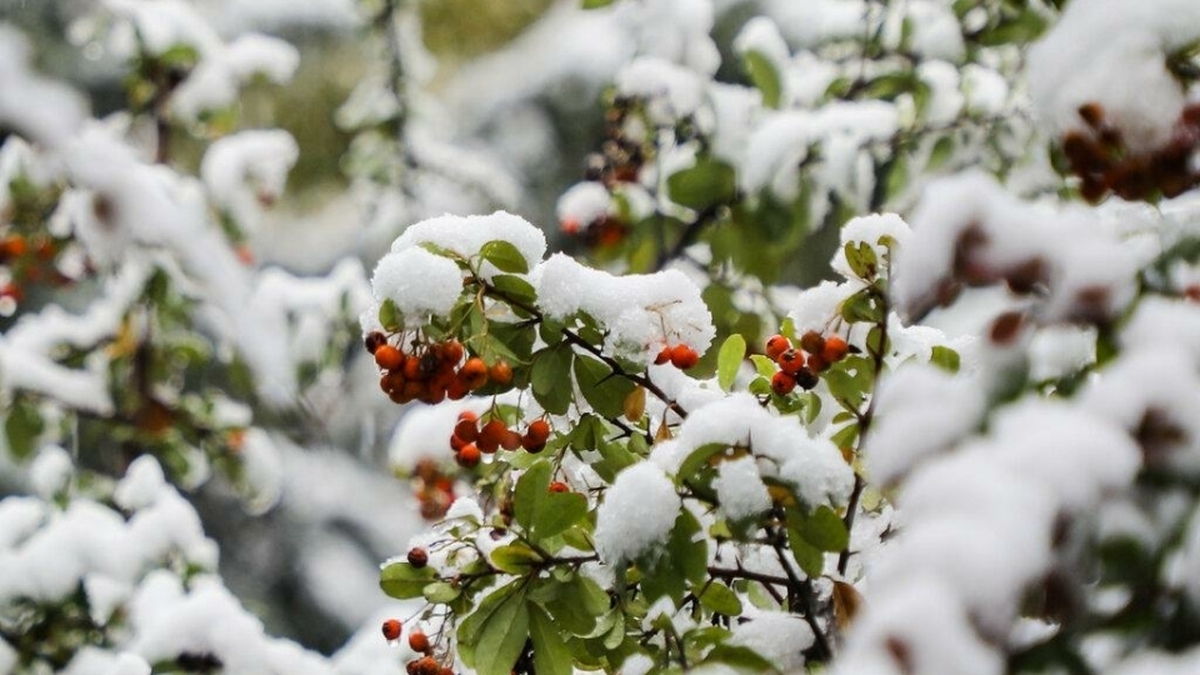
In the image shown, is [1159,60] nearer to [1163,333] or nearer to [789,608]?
[1163,333]

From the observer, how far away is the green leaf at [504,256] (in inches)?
45.3

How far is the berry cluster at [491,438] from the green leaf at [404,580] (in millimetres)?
146

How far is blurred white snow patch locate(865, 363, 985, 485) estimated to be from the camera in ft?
2.24

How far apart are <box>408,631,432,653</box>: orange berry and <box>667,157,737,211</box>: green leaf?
3.78ft

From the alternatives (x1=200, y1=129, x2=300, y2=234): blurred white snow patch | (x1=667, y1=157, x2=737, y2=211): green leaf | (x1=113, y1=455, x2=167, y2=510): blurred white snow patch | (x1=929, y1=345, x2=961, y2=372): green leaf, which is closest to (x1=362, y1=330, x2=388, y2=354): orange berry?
(x1=929, y1=345, x2=961, y2=372): green leaf

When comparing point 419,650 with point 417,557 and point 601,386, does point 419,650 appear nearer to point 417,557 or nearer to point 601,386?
point 417,557

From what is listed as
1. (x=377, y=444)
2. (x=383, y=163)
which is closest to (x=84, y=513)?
(x=383, y=163)

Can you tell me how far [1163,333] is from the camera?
677 mm

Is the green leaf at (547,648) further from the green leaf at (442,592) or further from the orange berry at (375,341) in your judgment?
the orange berry at (375,341)

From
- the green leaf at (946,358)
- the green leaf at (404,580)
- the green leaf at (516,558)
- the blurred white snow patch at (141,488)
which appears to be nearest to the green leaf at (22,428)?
the blurred white snow patch at (141,488)

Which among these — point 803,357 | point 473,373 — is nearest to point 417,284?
point 473,373

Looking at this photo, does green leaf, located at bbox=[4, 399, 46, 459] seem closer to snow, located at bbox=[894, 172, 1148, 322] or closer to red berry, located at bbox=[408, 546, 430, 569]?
red berry, located at bbox=[408, 546, 430, 569]

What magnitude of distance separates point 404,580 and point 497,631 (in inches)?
5.4

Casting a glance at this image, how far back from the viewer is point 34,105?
3.34ft
